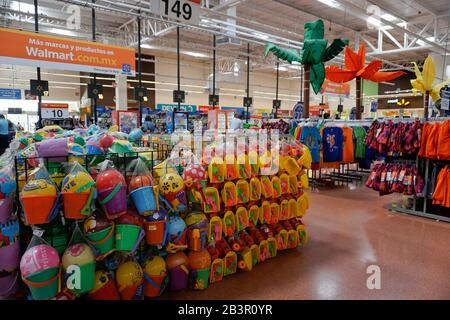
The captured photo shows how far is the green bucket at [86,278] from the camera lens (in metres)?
2.06

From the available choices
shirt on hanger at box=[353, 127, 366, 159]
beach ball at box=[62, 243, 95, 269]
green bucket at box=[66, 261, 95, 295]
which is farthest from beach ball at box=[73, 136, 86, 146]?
shirt on hanger at box=[353, 127, 366, 159]

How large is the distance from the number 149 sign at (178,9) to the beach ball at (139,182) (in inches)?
115

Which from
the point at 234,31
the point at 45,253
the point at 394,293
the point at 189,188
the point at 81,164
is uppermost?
the point at 234,31

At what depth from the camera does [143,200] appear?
7.55 feet

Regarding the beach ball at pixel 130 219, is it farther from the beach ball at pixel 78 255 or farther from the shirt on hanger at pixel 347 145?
the shirt on hanger at pixel 347 145

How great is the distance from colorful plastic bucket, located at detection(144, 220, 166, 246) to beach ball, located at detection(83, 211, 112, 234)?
288 mm

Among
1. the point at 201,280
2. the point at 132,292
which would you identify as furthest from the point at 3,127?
the point at 201,280

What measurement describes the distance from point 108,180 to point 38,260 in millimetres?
619

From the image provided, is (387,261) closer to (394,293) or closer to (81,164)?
(394,293)

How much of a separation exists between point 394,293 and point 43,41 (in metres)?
6.41

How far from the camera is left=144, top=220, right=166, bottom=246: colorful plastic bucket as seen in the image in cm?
239
